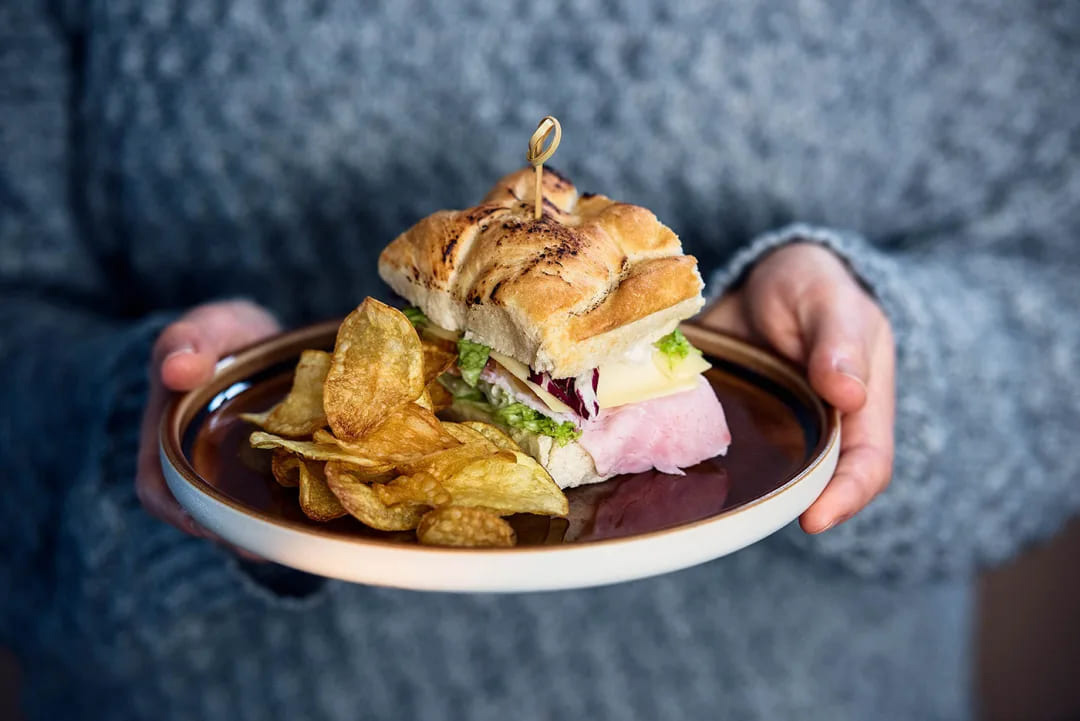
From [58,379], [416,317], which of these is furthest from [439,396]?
[58,379]

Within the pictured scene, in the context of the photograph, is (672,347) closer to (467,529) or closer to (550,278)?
(550,278)

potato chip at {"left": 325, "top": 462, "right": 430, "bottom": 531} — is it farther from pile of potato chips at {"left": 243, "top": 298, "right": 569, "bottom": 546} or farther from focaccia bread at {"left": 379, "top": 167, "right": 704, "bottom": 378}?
focaccia bread at {"left": 379, "top": 167, "right": 704, "bottom": 378}

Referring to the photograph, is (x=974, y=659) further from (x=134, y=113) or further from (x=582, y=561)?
(x=134, y=113)

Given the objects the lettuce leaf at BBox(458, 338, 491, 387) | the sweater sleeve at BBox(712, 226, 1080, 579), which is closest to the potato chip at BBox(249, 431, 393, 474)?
the lettuce leaf at BBox(458, 338, 491, 387)

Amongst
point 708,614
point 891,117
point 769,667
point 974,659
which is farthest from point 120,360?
point 974,659

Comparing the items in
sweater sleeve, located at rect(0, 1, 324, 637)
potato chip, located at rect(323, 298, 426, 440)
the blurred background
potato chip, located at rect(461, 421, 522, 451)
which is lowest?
the blurred background
